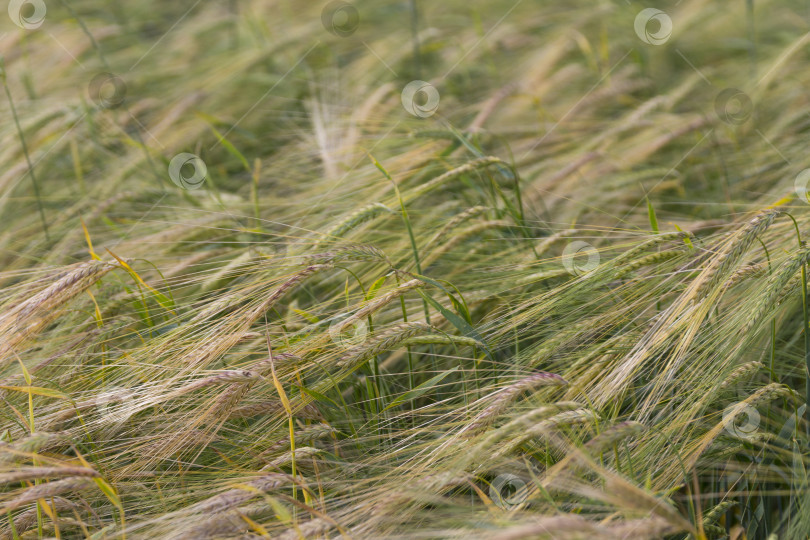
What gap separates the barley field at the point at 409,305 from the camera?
1.24 m

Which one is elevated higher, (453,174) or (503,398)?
(453,174)

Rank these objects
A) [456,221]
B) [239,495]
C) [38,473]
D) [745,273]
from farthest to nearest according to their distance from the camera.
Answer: [456,221]
[745,273]
[239,495]
[38,473]

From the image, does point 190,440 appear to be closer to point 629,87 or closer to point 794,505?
point 794,505

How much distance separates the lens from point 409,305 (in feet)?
5.92

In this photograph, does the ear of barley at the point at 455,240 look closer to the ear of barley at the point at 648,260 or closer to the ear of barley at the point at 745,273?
the ear of barley at the point at 648,260

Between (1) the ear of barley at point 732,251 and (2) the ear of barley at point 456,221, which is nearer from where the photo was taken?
(1) the ear of barley at point 732,251

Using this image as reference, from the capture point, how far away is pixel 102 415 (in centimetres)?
133

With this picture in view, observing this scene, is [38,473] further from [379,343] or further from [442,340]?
[442,340]

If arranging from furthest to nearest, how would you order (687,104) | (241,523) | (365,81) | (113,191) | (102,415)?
(365,81) → (687,104) → (113,191) → (102,415) → (241,523)

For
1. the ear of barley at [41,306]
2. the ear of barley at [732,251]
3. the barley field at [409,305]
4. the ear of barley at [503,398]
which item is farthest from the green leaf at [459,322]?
the ear of barley at [41,306]

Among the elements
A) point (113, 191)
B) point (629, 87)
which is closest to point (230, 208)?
point (113, 191)

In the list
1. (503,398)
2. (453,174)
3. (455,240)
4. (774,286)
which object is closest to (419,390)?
(503,398)

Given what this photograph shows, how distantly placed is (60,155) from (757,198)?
2429 millimetres

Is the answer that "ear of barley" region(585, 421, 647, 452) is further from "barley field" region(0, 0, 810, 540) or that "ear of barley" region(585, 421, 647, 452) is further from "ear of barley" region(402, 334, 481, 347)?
"ear of barley" region(402, 334, 481, 347)
